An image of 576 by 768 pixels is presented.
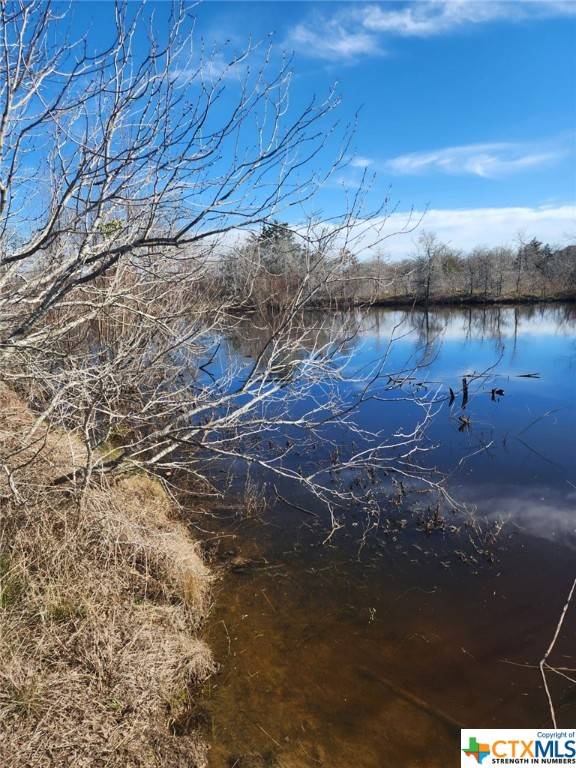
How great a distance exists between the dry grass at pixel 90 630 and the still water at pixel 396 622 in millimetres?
402

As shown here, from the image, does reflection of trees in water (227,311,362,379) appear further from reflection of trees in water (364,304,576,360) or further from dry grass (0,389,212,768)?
reflection of trees in water (364,304,576,360)

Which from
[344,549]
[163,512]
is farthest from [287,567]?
[163,512]

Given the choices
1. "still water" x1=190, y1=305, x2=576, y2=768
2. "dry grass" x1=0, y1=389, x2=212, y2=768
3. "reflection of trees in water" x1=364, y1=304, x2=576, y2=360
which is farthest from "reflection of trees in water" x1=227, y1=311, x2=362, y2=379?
"reflection of trees in water" x1=364, y1=304, x2=576, y2=360

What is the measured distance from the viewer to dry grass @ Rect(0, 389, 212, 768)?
9.45ft

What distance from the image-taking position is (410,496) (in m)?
7.23

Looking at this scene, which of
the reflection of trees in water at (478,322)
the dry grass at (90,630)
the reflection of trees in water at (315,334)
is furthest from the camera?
the reflection of trees in water at (478,322)

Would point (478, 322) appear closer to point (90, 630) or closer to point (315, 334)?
point (315, 334)

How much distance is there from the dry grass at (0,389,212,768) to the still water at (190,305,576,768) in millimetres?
402

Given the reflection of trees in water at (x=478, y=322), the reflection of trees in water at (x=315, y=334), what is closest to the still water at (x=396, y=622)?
the reflection of trees in water at (x=315, y=334)

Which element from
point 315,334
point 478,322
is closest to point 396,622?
point 315,334

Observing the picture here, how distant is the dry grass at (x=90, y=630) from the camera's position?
2.88 m

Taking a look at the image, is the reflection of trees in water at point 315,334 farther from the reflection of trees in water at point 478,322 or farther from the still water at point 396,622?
the reflection of trees in water at point 478,322

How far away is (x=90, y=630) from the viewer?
340 centimetres

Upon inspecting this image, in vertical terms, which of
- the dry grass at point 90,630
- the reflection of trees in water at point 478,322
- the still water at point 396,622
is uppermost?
the reflection of trees in water at point 478,322
